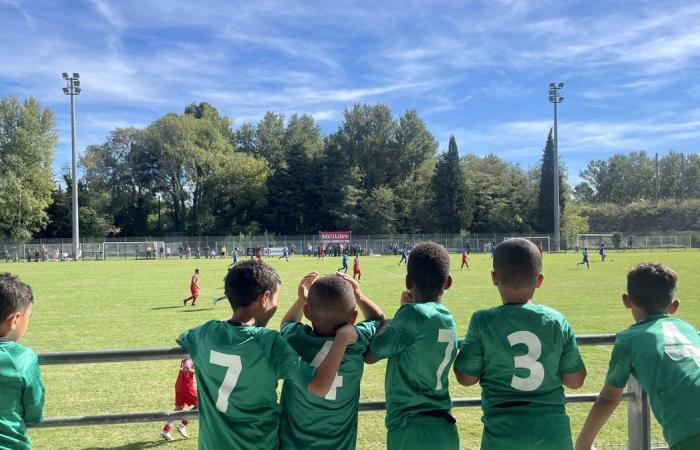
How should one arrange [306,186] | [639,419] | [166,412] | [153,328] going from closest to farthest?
[166,412]
[639,419]
[153,328]
[306,186]

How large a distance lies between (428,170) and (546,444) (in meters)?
85.5

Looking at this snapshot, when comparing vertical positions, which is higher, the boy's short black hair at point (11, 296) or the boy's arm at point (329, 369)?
the boy's short black hair at point (11, 296)

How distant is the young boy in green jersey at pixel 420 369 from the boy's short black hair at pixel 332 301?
229mm

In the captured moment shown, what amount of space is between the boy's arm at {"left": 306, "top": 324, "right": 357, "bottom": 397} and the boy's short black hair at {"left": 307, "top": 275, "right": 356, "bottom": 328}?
0.15 m

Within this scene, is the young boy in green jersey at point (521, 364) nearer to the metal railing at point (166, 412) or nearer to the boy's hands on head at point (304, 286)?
the metal railing at point (166, 412)

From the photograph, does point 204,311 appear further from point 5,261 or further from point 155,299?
point 5,261

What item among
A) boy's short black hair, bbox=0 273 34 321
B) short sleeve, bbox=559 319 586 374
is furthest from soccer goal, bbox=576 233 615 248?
boy's short black hair, bbox=0 273 34 321

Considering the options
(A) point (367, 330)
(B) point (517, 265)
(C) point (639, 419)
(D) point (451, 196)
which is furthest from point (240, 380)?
(D) point (451, 196)

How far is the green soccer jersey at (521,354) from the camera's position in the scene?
9.50 ft

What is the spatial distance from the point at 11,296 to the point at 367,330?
1.94m

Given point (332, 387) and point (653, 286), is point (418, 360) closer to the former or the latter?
point (332, 387)

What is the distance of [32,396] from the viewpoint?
9.35 feet

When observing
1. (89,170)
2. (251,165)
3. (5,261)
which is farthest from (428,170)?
(5,261)

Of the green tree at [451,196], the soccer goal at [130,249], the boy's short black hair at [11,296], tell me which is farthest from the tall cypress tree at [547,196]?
the boy's short black hair at [11,296]
